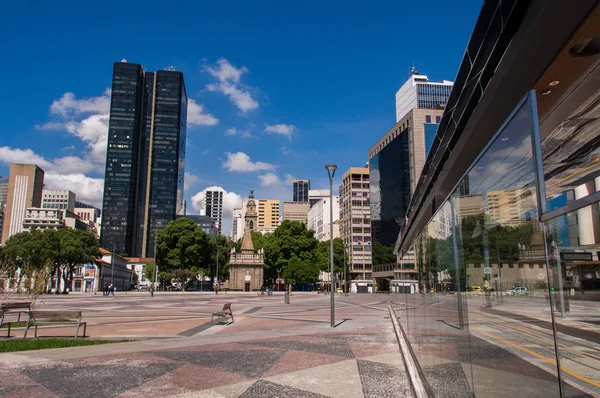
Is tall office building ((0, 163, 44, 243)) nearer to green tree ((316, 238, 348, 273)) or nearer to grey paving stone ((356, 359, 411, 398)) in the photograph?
green tree ((316, 238, 348, 273))

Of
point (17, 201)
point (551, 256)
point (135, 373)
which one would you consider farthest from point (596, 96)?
point (17, 201)

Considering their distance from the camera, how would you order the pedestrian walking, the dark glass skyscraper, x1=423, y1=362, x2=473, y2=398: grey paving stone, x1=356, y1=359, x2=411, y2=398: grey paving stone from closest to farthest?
the pedestrian walking → x1=423, y1=362, x2=473, y2=398: grey paving stone → x1=356, y1=359, x2=411, y2=398: grey paving stone → the dark glass skyscraper

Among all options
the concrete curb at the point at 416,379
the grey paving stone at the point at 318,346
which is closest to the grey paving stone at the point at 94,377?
the grey paving stone at the point at 318,346

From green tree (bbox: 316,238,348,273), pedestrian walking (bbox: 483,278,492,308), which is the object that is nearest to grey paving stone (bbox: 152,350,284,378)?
pedestrian walking (bbox: 483,278,492,308)

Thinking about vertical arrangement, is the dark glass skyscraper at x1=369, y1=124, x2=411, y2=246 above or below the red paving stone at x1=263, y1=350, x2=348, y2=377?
above

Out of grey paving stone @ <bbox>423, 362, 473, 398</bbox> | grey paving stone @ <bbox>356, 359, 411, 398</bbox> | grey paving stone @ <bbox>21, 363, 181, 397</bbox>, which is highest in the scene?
grey paving stone @ <bbox>423, 362, 473, 398</bbox>

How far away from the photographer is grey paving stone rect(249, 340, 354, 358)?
31.9ft

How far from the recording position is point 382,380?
7.11 m

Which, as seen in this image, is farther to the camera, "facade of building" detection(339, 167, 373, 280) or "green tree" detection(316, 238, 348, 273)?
"facade of building" detection(339, 167, 373, 280)

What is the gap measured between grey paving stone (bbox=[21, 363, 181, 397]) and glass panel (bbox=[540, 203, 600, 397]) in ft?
20.6

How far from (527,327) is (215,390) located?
5342 millimetres

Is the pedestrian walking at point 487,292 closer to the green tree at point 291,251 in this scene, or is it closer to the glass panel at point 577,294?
the glass panel at point 577,294

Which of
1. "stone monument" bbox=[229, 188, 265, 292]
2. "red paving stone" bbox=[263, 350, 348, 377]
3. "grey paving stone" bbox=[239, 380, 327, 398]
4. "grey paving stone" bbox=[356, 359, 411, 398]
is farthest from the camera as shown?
"stone monument" bbox=[229, 188, 265, 292]

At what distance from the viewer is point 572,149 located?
2418 millimetres
